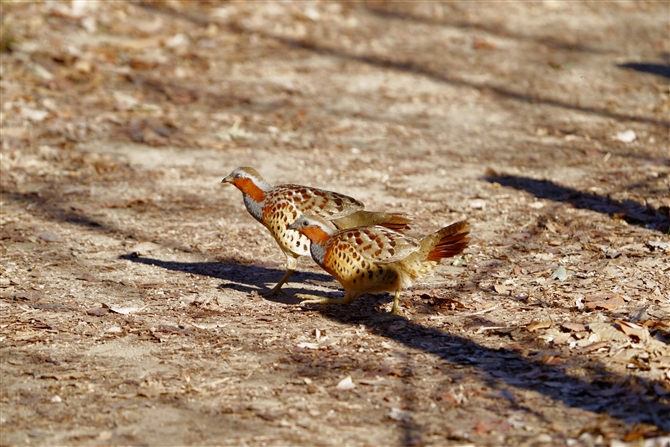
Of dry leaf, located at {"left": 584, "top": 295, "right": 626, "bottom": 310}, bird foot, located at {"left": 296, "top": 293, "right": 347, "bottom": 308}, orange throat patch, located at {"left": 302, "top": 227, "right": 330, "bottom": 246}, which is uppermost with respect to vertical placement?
orange throat patch, located at {"left": 302, "top": 227, "right": 330, "bottom": 246}

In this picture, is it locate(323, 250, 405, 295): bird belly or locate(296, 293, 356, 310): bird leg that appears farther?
locate(296, 293, 356, 310): bird leg

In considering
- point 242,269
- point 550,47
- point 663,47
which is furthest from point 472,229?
point 663,47

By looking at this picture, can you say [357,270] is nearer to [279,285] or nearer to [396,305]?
[396,305]

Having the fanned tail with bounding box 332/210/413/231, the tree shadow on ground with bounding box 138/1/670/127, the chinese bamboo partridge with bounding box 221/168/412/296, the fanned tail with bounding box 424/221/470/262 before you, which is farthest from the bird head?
the tree shadow on ground with bounding box 138/1/670/127

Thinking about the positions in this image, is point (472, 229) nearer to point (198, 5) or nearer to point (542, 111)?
point (542, 111)

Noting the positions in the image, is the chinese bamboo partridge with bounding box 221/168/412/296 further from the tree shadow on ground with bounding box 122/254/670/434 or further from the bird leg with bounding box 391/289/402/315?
the bird leg with bounding box 391/289/402/315

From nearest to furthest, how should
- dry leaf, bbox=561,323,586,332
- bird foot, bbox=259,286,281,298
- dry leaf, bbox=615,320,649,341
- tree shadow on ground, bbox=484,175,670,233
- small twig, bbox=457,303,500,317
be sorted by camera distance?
dry leaf, bbox=615,320,649,341 → dry leaf, bbox=561,323,586,332 → small twig, bbox=457,303,500,317 → bird foot, bbox=259,286,281,298 → tree shadow on ground, bbox=484,175,670,233
